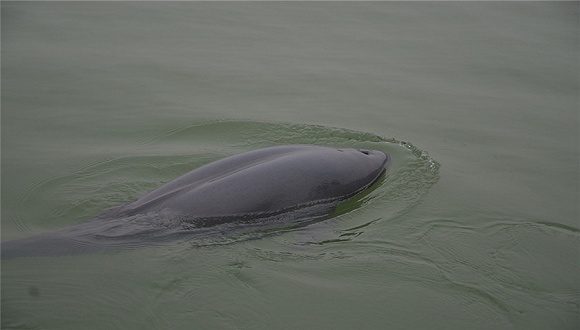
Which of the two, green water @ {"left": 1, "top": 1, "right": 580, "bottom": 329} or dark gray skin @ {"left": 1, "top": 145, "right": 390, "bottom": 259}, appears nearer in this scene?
green water @ {"left": 1, "top": 1, "right": 580, "bottom": 329}

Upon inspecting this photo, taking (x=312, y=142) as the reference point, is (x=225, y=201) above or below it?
below

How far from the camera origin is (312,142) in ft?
22.6

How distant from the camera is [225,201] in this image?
5098mm

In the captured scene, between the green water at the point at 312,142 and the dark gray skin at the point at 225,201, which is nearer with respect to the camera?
the green water at the point at 312,142

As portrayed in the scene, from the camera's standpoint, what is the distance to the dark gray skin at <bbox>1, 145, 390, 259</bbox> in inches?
189

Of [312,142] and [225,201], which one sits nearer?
[225,201]

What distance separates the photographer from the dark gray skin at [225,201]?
4.80 m

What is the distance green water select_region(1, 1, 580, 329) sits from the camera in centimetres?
446

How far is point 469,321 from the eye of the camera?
439cm

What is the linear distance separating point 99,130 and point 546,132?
16.9 feet

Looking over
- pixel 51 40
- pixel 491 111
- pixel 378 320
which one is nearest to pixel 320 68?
pixel 491 111

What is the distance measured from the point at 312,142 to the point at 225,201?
2023 millimetres

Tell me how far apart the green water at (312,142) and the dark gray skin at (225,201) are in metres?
0.15

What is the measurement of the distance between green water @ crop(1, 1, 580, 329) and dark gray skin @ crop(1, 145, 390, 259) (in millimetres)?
146
